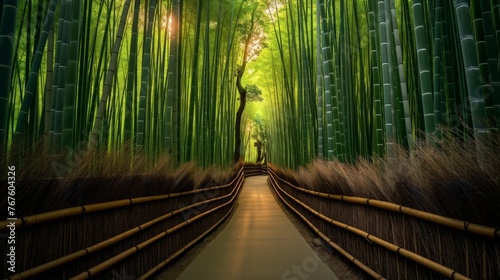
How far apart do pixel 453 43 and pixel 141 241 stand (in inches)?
95.3

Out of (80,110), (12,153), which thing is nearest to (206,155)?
(80,110)

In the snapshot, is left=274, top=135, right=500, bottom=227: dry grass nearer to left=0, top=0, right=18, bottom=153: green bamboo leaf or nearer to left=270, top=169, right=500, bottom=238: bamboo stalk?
left=270, top=169, right=500, bottom=238: bamboo stalk

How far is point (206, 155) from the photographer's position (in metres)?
5.86

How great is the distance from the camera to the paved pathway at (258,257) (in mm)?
2482

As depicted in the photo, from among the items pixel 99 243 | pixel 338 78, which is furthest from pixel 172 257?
pixel 338 78

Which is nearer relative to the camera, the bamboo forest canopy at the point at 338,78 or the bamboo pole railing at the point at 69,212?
the bamboo pole railing at the point at 69,212

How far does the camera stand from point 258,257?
2988mm

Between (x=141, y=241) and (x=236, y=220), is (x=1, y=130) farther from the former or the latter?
(x=236, y=220)

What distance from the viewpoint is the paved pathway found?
Result: 8.14 ft

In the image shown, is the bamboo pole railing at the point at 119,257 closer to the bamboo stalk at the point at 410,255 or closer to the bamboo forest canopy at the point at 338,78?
the bamboo forest canopy at the point at 338,78

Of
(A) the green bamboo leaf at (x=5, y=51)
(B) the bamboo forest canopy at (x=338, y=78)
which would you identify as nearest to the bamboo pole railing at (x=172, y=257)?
(B) the bamboo forest canopy at (x=338, y=78)

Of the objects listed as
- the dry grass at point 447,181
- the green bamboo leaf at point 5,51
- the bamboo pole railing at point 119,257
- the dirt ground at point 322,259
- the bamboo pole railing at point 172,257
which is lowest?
the dirt ground at point 322,259

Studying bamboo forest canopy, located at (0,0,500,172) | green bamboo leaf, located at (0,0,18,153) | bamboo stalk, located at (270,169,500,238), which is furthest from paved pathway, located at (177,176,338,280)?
green bamboo leaf, located at (0,0,18,153)

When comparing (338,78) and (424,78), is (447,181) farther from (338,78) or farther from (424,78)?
(338,78)
